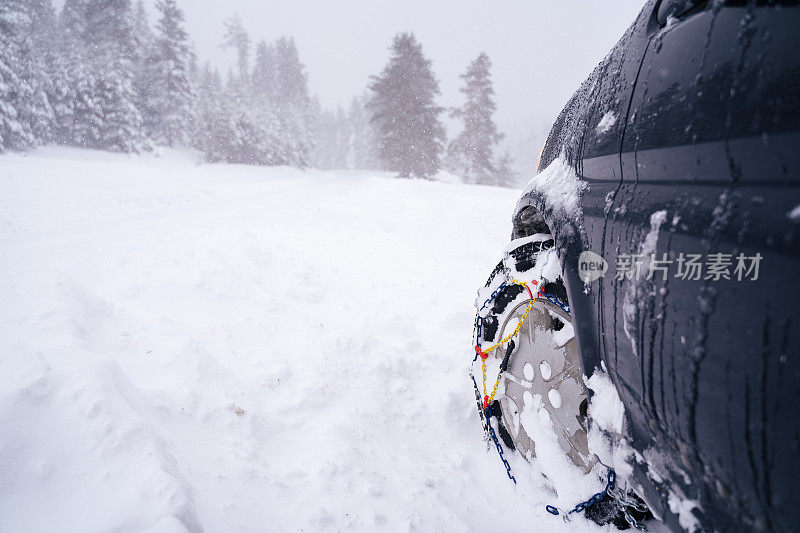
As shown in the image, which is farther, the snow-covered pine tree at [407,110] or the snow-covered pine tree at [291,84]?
the snow-covered pine tree at [291,84]

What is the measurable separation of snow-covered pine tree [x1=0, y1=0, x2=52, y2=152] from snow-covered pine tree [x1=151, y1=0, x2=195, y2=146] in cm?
730

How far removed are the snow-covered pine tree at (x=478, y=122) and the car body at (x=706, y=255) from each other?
2597 cm

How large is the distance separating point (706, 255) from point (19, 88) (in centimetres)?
3083

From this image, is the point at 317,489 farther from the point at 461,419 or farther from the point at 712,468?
the point at 712,468

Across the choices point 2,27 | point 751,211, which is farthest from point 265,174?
point 751,211

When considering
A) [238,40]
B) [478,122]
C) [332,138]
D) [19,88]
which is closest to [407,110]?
[478,122]

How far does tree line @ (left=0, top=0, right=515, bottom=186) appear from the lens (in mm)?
21641

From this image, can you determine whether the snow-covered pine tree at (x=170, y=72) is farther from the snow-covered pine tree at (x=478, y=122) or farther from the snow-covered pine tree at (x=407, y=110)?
the snow-covered pine tree at (x=478, y=122)

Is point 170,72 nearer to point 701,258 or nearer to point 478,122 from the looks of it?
point 478,122

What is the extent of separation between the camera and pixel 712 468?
2.80ft

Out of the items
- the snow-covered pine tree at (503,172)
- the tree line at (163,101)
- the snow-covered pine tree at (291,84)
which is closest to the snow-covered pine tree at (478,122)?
the tree line at (163,101)

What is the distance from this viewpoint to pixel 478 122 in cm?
2762

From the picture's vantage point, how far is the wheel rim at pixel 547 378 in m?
1.74

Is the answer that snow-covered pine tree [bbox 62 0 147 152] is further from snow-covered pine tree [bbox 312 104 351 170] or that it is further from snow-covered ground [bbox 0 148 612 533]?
snow-covered pine tree [bbox 312 104 351 170]
